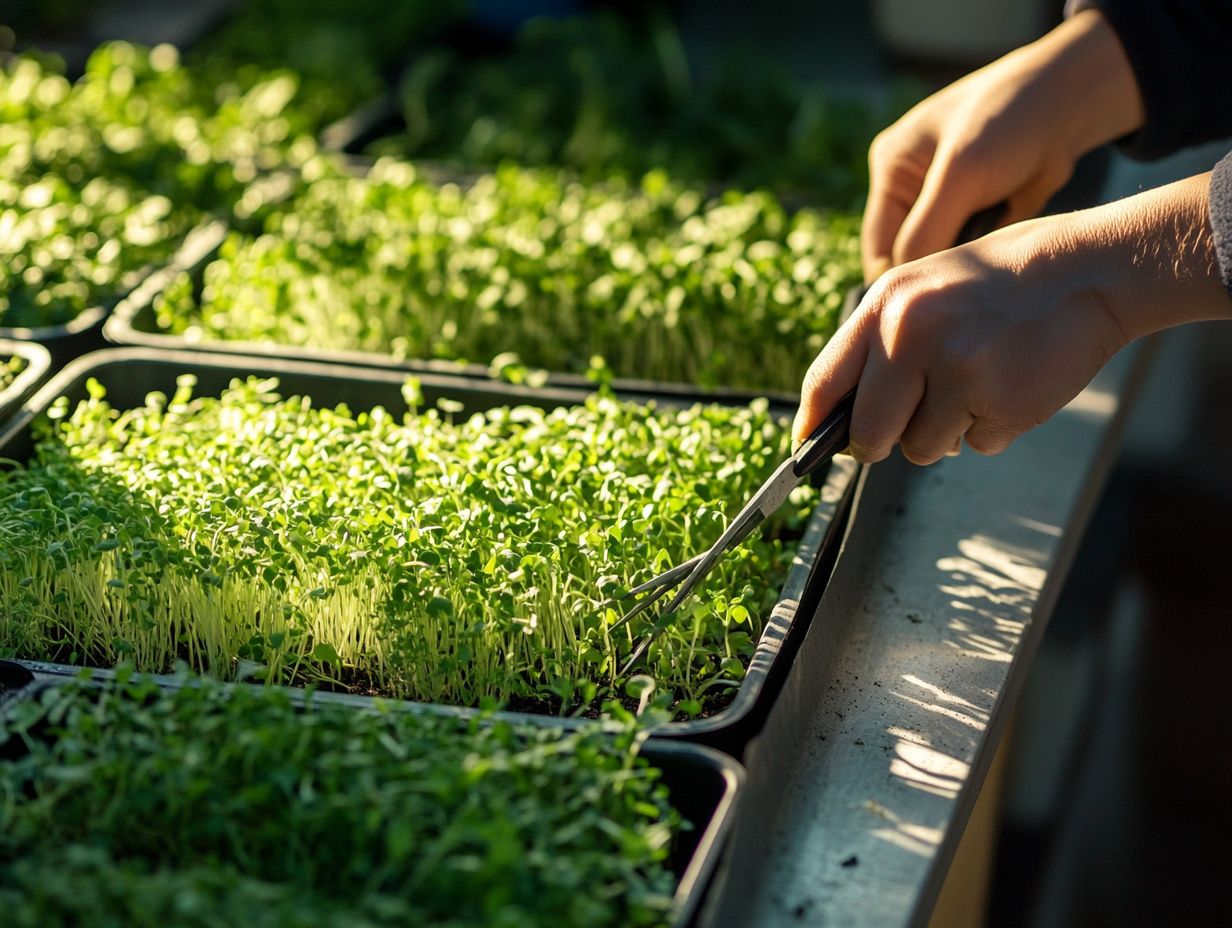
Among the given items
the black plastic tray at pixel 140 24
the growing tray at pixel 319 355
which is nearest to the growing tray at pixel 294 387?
the growing tray at pixel 319 355

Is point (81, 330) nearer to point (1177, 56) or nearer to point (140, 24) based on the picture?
point (1177, 56)

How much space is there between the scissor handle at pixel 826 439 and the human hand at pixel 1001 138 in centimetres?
47

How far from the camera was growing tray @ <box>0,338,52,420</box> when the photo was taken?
1.60 m

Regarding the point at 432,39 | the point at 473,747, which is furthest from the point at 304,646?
the point at 432,39

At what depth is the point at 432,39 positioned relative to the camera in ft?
11.9

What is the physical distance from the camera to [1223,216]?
105cm

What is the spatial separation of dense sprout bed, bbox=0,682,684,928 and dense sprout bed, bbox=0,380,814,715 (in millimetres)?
150

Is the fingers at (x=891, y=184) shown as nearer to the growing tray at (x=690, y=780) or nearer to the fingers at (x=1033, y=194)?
the fingers at (x=1033, y=194)

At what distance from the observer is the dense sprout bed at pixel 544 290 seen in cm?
184

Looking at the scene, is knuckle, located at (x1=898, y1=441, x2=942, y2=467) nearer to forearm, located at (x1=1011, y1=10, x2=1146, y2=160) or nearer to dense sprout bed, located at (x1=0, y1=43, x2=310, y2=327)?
forearm, located at (x1=1011, y1=10, x2=1146, y2=160)

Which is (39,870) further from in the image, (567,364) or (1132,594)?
(1132,594)

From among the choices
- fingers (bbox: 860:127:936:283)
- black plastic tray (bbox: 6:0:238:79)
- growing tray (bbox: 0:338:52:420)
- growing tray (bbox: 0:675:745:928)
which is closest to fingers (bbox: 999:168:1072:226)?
fingers (bbox: 860:127:936:283)

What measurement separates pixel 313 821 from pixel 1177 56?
1.39 m

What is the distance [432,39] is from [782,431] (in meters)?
2.45
